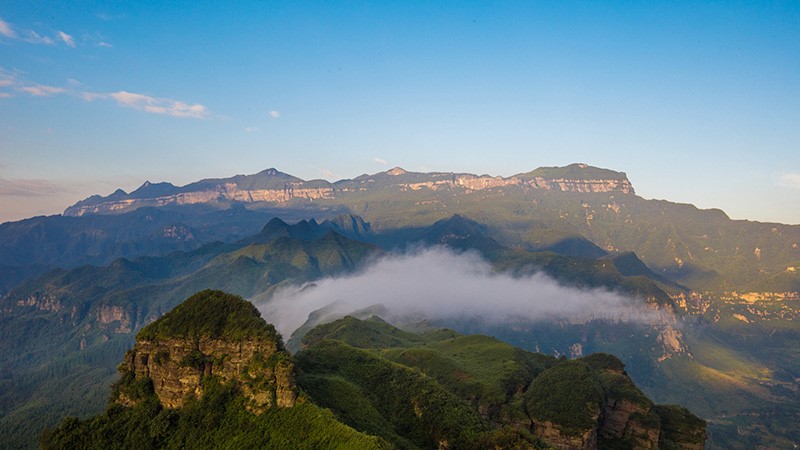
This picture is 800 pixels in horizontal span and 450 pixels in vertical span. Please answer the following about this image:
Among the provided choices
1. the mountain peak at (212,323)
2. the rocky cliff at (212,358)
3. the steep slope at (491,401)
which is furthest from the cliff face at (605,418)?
the mountain peak at (212,323)

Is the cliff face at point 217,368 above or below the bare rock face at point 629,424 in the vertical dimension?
above

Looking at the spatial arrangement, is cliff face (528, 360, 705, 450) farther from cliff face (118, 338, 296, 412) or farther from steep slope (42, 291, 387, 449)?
cliff face (118, 338, 296, 412)

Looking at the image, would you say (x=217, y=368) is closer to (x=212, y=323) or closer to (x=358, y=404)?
(x=212, y=323)

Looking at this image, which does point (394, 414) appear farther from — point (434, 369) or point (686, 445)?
point (686, 445)

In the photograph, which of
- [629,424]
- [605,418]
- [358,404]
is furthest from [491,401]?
[358,404]

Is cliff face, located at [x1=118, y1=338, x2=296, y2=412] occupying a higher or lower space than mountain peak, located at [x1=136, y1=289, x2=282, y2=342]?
lower

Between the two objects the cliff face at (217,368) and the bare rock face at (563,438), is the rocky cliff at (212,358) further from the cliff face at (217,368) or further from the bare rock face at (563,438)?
the bare rock face at (563,438)

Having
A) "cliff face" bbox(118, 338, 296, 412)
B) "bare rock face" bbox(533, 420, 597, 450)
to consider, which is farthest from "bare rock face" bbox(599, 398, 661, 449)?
"cliff face" bbox(118, 338, 296, 412)

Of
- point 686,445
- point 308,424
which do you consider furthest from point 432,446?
point 686,445

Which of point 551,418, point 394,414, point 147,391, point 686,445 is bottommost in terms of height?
point 686,445
